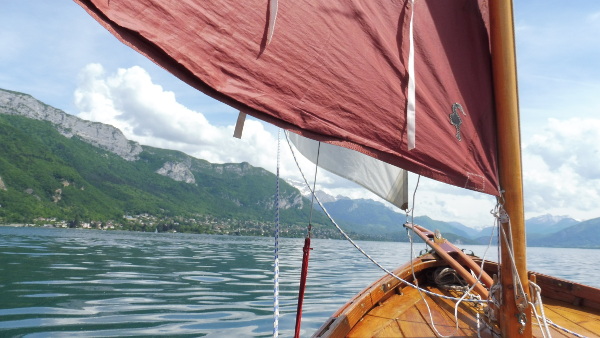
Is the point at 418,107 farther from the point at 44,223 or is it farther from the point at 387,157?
the point at 44,223

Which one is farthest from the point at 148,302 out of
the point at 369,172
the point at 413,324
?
the point at 413,324

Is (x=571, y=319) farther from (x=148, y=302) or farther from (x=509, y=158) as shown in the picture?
(x=148, y=302)

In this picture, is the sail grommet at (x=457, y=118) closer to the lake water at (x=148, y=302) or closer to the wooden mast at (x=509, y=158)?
the wooden mast at (x=509, y=158)

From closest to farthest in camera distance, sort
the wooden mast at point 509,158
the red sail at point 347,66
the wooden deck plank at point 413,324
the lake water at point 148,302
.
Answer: the red sail at point 347,66
the wooden mast at point 509,158
the wooden deck plank at point 413,324
the lake water at point 148,302

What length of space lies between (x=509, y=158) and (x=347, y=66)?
1544mm

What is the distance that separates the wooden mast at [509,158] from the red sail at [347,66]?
10cm

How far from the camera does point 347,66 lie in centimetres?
301

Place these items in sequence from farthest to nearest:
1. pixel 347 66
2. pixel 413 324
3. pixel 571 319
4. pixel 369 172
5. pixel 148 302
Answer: pixel 148 302, pixel 369 172, pixel 571 319, pixel 413 324, pixel 347 66

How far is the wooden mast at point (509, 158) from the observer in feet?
10.8

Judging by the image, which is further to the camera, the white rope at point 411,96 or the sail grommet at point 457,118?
the sail grommet at point 457,118

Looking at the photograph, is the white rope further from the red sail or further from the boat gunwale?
the boat gunwale

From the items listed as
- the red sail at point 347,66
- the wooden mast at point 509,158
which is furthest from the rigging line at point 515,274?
the red sail at point 347,66

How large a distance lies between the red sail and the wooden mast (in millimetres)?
98

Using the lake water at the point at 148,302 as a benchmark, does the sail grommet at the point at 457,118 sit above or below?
above
